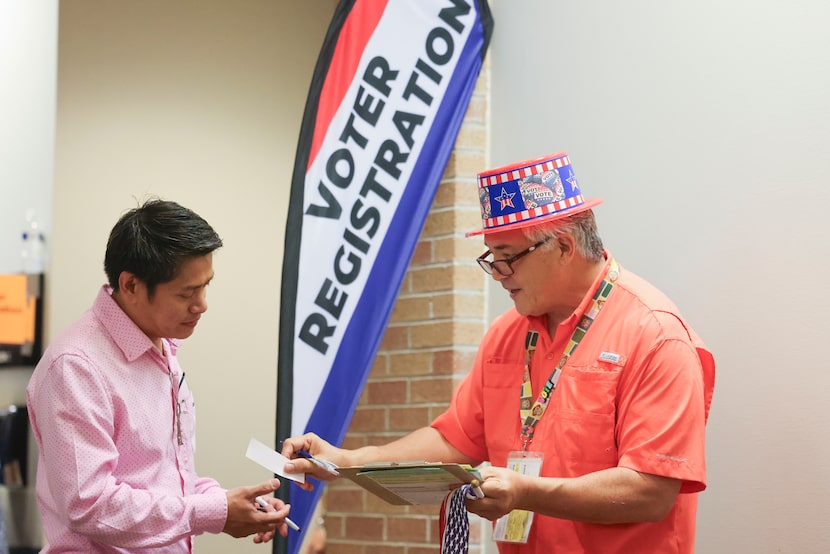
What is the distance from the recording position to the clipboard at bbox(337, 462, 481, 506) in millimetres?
1995

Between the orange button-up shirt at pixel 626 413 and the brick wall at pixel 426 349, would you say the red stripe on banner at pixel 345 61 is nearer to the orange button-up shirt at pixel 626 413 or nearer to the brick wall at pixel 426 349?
the brick wall at pixel 426 349

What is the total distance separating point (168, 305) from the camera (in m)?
2.33

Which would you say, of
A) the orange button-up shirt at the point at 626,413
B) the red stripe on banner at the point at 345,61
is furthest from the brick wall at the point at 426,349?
the orange button-up shirt at the point at 626,413

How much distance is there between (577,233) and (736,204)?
632 millimetres

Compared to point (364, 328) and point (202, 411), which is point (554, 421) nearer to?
point (364, 328)

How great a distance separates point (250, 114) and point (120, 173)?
76 centimetres

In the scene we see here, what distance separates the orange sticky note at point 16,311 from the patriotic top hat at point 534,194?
6.78 feet

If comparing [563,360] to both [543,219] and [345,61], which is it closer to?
[543,219]

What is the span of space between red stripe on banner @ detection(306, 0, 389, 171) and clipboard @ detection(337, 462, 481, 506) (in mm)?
1544

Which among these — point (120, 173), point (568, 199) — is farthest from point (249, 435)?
point (568, 199)

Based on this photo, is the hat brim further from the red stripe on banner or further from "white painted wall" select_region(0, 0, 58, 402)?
"white painted wall" select_region(0, 0, 58, 402)

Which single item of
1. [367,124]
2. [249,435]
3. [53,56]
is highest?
[53,56]

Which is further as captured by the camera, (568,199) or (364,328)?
(364,328)

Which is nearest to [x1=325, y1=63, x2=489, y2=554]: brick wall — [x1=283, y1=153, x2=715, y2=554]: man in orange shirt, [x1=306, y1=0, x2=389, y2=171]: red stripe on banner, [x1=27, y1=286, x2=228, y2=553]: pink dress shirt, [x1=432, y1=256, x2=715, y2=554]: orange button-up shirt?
[x1=306, y1=0, x2=389, y2=171]: red stripe on banner
